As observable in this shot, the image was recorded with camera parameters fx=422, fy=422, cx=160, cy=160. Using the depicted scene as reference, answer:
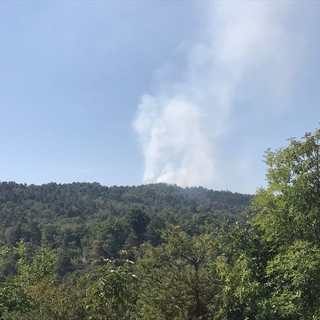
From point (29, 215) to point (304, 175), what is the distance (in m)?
140

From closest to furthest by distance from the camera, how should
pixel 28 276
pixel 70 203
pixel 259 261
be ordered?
pixel 259 261 → pixel 28 276 → pixel 70 203

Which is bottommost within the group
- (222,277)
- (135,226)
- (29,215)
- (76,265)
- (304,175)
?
(222,277)

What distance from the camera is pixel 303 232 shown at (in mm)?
15078

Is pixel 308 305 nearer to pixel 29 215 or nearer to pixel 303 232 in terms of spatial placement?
pixel 303 232

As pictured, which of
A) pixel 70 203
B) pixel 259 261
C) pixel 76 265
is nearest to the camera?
pixel 259 261

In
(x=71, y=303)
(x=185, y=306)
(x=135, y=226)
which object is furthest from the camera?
(x=135, y=226)

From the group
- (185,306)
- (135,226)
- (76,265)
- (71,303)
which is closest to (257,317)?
(185,306)

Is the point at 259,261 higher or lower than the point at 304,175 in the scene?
lower

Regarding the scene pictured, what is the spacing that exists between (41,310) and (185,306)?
15.2ft

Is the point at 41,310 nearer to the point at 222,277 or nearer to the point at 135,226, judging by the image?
the point at 222,277

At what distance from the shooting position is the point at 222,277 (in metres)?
14.8

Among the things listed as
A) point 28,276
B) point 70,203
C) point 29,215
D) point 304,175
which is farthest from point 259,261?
point 70,203

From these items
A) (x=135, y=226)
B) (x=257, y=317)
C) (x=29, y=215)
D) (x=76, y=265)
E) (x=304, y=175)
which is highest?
(x=29, y=215)

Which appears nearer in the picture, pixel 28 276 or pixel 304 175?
pixel 304 175
